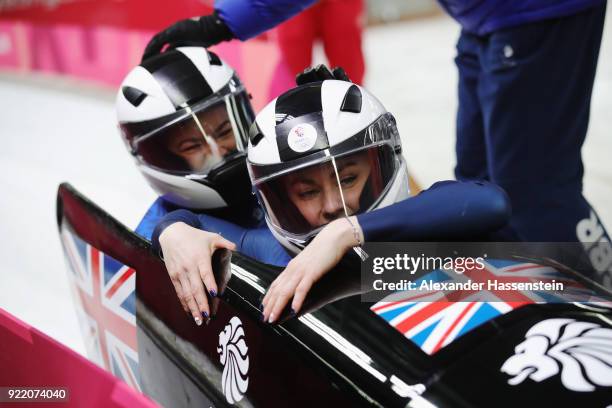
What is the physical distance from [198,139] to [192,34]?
18.3 inches

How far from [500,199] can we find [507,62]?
0.83 m

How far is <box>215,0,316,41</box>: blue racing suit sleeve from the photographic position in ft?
7.07

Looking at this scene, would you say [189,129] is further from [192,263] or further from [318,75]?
[192,263]

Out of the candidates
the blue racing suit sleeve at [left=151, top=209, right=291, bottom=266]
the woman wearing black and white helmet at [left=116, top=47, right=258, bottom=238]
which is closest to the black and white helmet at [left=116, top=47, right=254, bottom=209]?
the woman wearing black and white helmet at [left=116, top=47, right=258, bottom=238]

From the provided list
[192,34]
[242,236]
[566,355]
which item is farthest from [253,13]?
[566,355]

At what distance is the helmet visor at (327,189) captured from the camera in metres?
1.45

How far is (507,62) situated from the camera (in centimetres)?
201

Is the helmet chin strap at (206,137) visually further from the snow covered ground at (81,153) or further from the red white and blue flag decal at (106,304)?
the snow covered ground at (81,153)

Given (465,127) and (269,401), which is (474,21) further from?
(269,401)

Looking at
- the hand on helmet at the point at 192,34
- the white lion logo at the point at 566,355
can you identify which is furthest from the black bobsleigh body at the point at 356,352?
the hand on helmet at the point at 192,34

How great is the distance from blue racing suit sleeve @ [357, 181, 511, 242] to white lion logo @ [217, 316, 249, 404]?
1.01ft

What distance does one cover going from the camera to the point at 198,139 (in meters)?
1.90

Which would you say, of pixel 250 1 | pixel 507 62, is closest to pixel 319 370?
pixel 507 62

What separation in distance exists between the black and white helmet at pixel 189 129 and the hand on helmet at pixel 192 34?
0.20 metres
